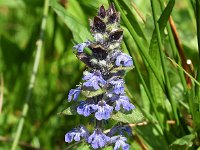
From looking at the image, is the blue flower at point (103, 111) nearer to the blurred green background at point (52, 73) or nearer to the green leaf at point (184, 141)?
the green leaf at point (184, 141)

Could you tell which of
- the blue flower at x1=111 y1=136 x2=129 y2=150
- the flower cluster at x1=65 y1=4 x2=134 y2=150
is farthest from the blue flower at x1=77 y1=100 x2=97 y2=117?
the blue flower at x1=111 y1=136 x2=129 y2=150

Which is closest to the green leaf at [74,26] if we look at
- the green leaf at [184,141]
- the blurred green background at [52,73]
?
the blurred green background at [52,73]

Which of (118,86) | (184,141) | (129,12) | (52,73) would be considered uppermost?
(129,12)

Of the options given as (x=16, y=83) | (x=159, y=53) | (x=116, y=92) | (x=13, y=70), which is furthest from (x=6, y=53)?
(x=116, y=92)

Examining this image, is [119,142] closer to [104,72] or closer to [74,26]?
[104,72]

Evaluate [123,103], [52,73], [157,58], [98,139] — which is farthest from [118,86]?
[52,73]

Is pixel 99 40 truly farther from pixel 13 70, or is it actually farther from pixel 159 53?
pixel 13 70

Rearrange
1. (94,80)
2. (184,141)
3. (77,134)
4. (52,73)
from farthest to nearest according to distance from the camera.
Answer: (52,73) < (184,141) < (77,134) < (94,80)
